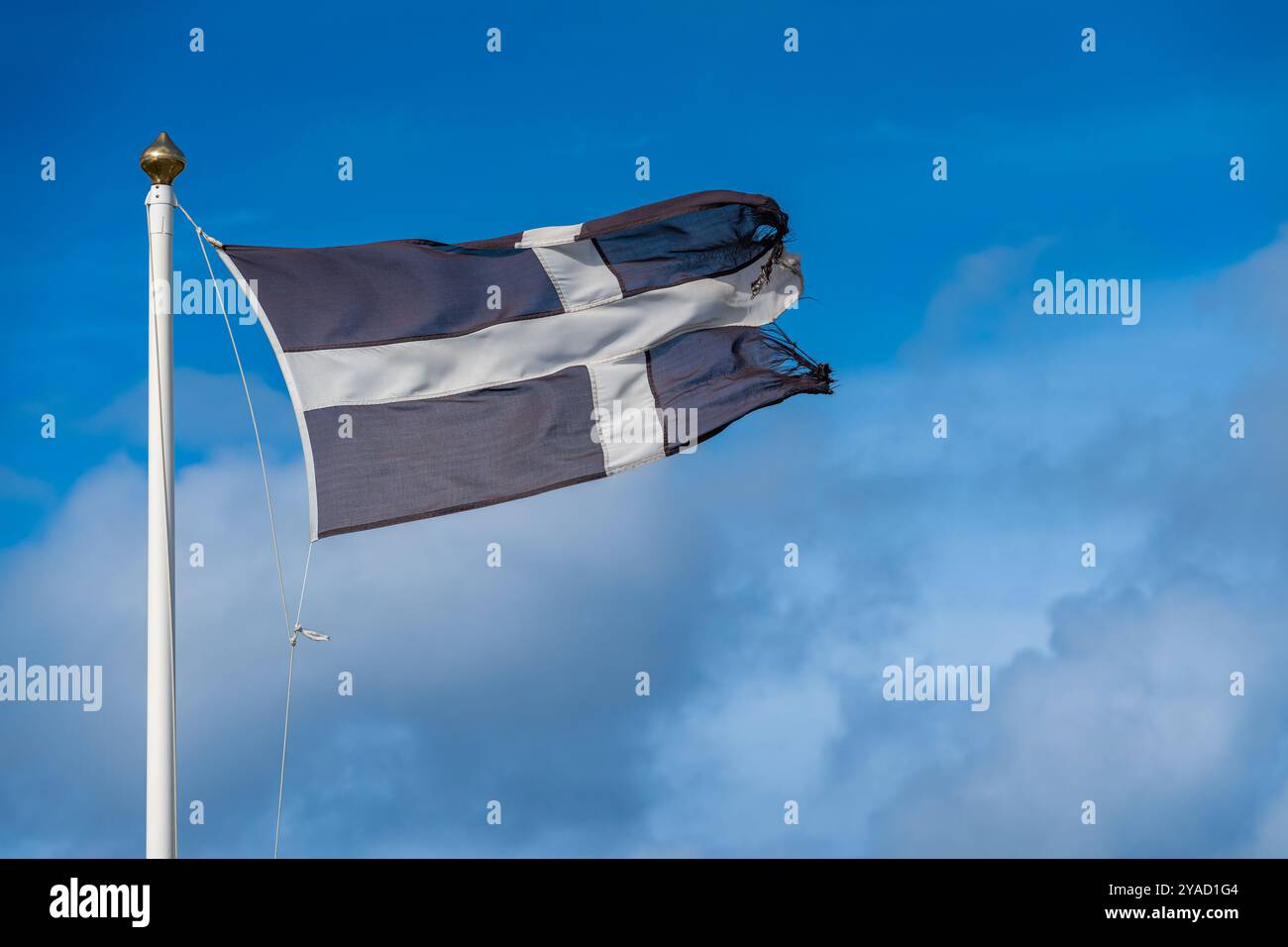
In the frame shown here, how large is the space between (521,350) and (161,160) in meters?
4.45

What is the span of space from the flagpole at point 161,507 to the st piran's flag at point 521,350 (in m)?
1.26

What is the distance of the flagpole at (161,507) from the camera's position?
11.9 metres

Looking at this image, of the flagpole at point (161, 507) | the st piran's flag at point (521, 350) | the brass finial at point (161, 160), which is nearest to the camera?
the flagpole at point (161, 507)

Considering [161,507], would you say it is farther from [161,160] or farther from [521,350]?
[521,350]

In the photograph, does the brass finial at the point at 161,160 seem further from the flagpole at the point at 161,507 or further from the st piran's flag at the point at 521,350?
the st piran's flag at the point at 521,350

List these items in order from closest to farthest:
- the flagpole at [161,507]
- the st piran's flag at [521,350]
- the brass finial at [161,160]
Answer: the flagpole at [161,507] → the brass finial at [161,160] → the st piran's flag at [521,350]

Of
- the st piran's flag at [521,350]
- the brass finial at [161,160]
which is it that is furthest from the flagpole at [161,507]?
the st piran's flag at [521,350]

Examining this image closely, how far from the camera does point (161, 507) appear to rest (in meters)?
12.4

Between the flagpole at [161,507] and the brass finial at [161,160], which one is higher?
the brass finial at [161,160]

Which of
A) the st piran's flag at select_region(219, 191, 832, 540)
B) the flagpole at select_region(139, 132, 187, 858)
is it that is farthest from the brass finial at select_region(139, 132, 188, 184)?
the st piran's flag at select_region(219, 191, 832, 540)

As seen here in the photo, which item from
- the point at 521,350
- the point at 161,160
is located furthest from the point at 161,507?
the point at 521,350

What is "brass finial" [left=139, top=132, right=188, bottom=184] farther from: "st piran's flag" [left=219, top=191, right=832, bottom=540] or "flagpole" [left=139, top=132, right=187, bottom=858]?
"st piran's flag" [left=219, top=191, right=832, bottom=540]

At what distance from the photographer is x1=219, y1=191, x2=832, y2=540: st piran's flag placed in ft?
48.1
